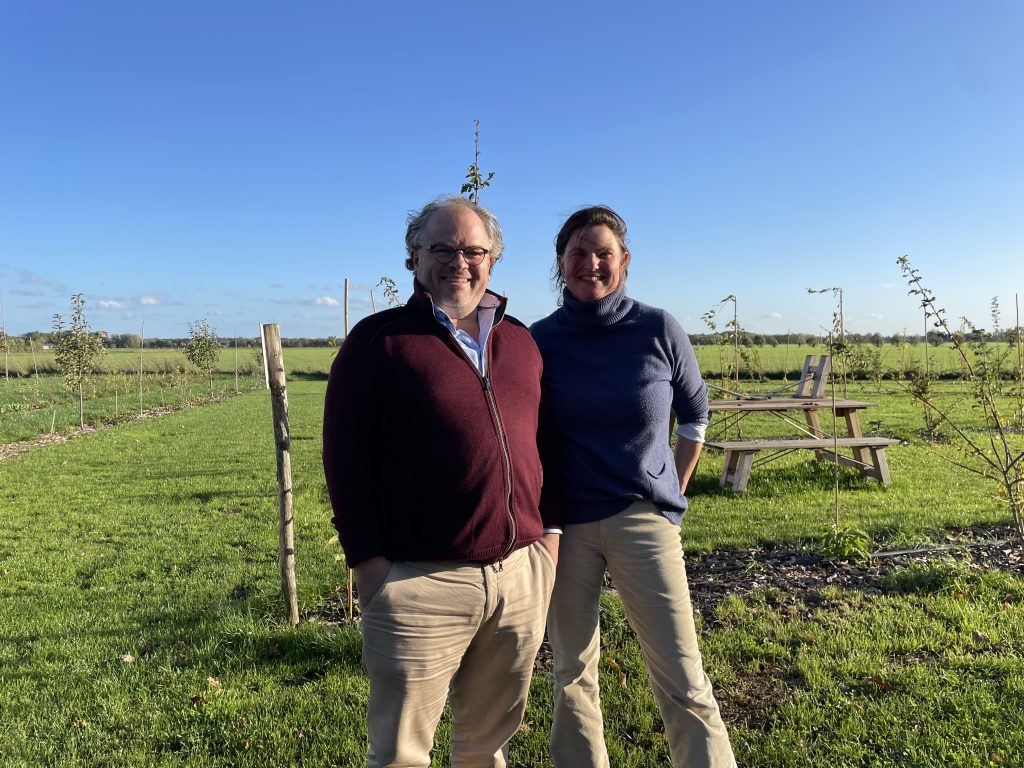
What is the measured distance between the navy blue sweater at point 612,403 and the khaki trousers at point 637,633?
0.28ft

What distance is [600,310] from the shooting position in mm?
2283

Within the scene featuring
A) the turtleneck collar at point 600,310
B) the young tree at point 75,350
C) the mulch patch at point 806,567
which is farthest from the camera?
the young tree at point 75,350

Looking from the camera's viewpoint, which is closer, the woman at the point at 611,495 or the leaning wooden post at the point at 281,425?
the woman at the point at 611,495

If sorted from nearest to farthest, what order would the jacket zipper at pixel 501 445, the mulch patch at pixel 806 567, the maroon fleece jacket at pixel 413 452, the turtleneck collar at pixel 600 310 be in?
the maroon fleece jacket at pixel 413 452
the jacket zipper at pixel 501 445
the turtleneck collar at pixel 600 310
the mulch patch at pixel 806 567

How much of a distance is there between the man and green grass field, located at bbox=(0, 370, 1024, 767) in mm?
1194

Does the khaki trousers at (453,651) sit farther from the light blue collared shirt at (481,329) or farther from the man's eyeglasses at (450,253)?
the man's eyeglasses at (450,253)

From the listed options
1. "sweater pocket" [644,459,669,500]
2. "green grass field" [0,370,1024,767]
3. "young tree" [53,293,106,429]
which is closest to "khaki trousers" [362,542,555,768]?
"sweater pocket" [644,459,669,500]

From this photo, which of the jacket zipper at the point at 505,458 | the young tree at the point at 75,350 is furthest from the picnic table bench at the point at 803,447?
the young tree at the point at 75,350

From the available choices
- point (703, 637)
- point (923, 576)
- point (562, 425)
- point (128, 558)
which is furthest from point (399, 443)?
point (128, 558)

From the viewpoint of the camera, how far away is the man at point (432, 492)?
5.85 feet

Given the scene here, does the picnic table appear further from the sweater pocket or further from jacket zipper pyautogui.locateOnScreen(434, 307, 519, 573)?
jacket zipper pyautogui.locateOnScreen(434, 307, 519, 573)

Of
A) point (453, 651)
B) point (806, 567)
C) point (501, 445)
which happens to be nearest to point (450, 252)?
point (501, 445)

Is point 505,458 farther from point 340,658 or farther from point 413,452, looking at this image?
point 340,658

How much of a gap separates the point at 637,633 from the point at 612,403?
79 cm
